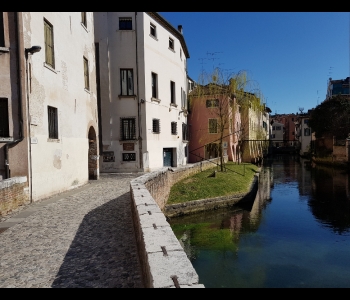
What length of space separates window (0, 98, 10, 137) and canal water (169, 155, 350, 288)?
688 cm

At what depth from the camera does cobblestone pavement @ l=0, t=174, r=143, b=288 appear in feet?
11.6

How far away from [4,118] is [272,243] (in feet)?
32.9

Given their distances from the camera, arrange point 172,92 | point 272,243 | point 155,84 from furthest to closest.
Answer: point 172,92
point 155,84
point 272,243

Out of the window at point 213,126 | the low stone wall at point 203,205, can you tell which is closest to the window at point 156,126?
the low stone wall at point 203,205

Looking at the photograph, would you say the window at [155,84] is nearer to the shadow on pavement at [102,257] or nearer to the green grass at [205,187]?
the green grass at [205,187]

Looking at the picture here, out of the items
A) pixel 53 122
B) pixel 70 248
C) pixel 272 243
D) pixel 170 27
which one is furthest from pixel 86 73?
pixel 272 243

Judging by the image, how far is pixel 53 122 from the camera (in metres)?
9.70

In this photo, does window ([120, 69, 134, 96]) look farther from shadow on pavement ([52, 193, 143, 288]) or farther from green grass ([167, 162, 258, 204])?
shadow on pavement ([52, 193, 143, 288])

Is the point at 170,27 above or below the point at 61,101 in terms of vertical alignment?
above

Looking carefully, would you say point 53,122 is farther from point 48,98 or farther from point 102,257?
point 102,257

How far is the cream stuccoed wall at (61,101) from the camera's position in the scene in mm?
8266
